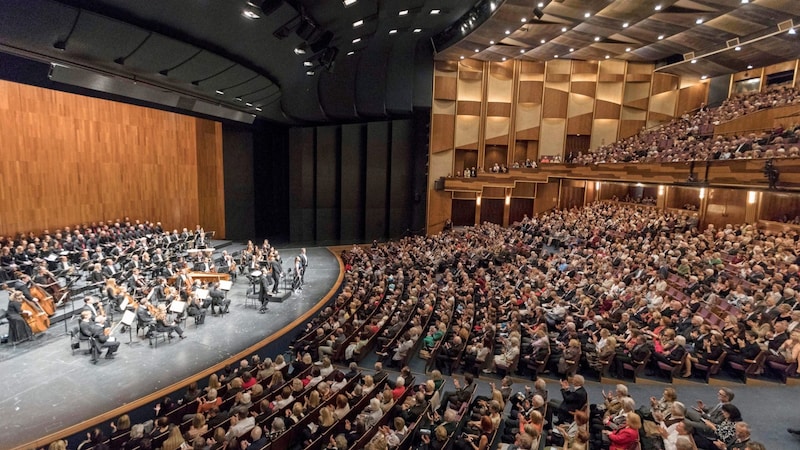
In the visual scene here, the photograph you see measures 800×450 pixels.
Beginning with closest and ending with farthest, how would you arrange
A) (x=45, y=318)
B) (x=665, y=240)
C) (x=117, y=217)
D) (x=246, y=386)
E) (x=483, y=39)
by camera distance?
(x=246, y=386) < (x=45, y=318) < (x=665, y=240) < (x=117, y=217) < (x=483, y=39)

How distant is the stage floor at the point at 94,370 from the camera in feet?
14.0

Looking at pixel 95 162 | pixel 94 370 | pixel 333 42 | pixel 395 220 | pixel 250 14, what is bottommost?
pixel 94 370

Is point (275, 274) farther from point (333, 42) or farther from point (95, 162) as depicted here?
point (95, 162)

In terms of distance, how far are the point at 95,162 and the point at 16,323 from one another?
6.88 m

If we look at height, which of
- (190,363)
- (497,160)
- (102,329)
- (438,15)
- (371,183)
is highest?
(438,15)

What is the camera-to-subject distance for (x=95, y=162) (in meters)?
11.2

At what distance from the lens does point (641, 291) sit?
21.2 feet

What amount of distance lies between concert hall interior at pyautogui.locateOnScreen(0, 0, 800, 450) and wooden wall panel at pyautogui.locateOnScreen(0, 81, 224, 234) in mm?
64

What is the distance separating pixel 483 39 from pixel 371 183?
6190 millimetres

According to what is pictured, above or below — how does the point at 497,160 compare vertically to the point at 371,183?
above

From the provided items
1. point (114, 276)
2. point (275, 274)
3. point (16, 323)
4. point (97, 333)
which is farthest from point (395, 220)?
point (16, 323)

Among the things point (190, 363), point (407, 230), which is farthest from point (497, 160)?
point (190, 363)

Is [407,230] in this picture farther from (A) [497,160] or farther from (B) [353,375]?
(B) [353,375]

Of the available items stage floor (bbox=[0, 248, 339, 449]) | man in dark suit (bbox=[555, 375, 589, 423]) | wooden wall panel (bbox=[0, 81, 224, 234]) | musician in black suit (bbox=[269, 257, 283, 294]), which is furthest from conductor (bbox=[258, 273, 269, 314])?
wooden wall panel (bbox=[0, 81, 224, 234])
